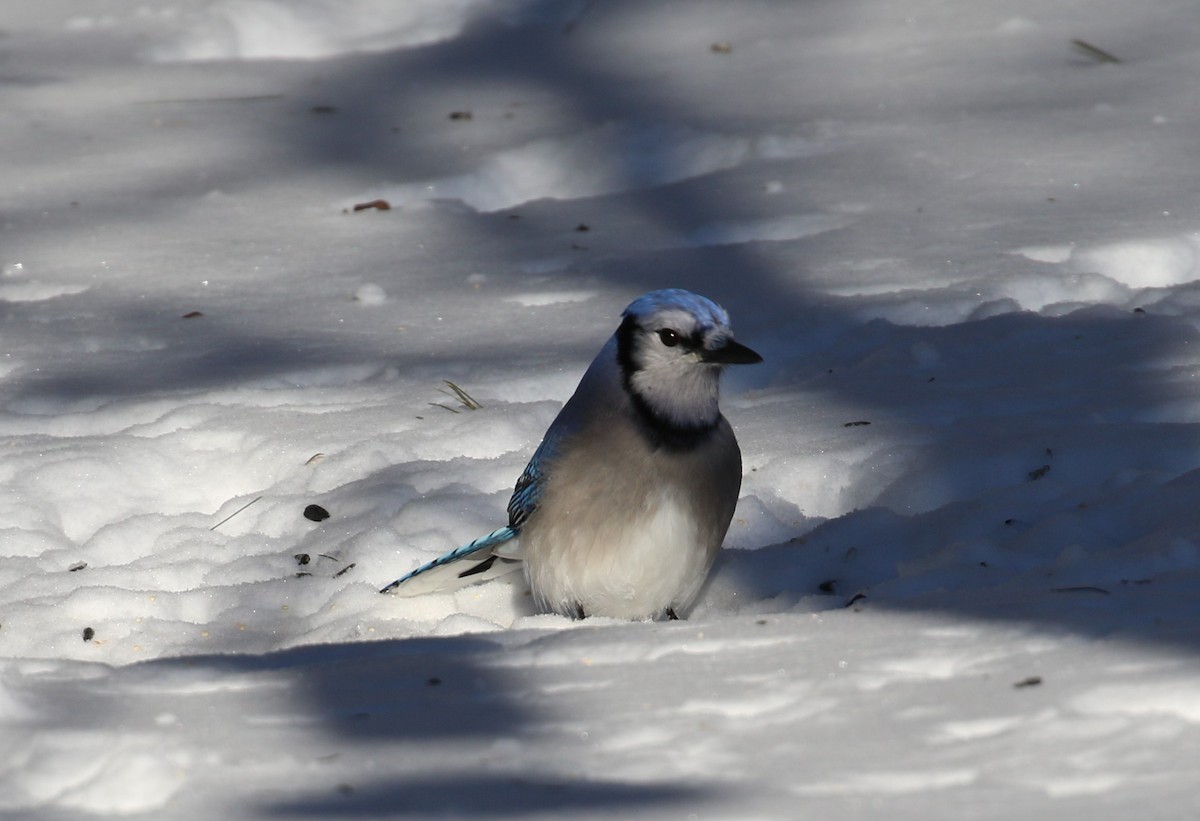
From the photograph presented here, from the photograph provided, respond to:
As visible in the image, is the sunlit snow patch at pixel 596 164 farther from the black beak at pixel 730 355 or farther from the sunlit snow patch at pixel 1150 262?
the black beak at pixel 730 355

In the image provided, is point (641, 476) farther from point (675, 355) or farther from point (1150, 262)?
point (1150, 262)

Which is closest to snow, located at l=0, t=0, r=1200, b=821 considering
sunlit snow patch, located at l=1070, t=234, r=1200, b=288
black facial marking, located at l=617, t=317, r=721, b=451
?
sunlit snow patch, located at l=1070, t=234, r=1200, b=288

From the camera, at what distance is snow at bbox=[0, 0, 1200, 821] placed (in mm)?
2371

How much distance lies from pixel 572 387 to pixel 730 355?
1358 mm

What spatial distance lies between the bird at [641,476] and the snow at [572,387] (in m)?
0.22

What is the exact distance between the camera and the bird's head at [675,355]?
3562 millimetres

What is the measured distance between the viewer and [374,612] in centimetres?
379

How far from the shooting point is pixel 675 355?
3.60 m

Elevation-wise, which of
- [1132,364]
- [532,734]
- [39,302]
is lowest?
[39,302]

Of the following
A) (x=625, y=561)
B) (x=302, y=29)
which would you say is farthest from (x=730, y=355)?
(x=302, y=29)

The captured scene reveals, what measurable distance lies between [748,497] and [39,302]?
288 centimetres

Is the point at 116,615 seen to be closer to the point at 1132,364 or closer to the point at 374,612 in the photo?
the point at 374,612

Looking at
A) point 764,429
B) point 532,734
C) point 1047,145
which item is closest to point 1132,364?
point 764,429

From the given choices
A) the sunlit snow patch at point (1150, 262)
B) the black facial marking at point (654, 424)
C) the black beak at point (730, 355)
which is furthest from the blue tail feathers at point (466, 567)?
the sunlit snow patch at point (1150, 262)
